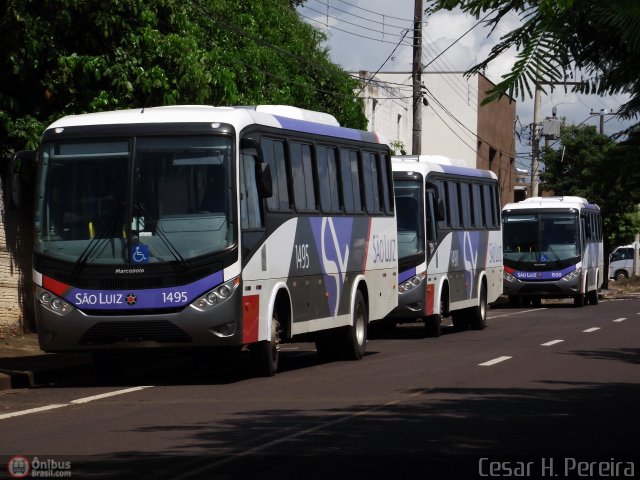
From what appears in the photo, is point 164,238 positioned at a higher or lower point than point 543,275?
higher

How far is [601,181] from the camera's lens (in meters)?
3.84

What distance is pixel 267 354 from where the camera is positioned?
49.9 feet

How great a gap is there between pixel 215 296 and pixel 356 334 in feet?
14.9

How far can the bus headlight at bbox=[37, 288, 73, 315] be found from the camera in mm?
14227

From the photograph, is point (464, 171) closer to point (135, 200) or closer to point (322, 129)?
point (322, 129)

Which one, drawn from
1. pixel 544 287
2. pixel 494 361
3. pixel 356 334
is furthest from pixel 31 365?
pixel 544 287

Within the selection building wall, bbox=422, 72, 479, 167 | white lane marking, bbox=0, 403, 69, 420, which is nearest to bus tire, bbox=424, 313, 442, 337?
white lane marking, bbox=0, 403, 69, 420

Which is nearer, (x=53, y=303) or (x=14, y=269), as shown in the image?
(x=53, y=303)

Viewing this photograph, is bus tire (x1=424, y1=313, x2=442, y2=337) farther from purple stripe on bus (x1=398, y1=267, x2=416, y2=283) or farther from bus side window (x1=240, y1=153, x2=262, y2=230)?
bus side window (x1=240, y1=153, x2=262, y2=230)

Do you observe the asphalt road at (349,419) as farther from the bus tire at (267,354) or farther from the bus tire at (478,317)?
the bus tire at (478,317)

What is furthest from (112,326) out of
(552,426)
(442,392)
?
(552,426)

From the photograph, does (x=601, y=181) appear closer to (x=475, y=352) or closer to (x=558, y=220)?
(x=475, y=352)

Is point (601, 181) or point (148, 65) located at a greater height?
point (148, 65)

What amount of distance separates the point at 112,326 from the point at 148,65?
23.5ft
